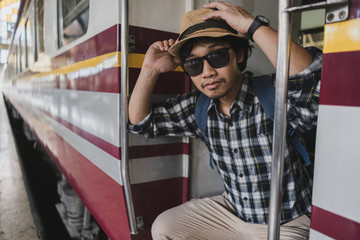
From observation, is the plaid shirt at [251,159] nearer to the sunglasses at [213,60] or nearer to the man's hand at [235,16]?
the sunglasses at [213,60]

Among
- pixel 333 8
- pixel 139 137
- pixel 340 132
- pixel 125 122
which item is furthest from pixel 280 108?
pixel 139 137

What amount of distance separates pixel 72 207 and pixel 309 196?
2202mm

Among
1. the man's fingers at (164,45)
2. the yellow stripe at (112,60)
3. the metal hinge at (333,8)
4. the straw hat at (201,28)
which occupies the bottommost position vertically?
the yellow stripe at (112,60)

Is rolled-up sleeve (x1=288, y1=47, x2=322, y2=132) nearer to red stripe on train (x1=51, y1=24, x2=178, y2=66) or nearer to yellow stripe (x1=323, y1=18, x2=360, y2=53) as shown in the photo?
yellow stripe (x1=323, y1=18, x2=360, y2=53)

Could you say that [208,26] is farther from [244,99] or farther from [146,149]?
[146,149]

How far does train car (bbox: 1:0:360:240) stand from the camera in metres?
0.75

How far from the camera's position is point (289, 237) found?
1.29 meters

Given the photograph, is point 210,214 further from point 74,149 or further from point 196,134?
point 74,149

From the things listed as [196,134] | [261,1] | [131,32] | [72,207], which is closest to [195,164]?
[196,134]

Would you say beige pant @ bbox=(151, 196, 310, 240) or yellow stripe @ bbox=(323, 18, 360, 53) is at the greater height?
yellow stripe @ bbox=(323, 18, 360, 53)

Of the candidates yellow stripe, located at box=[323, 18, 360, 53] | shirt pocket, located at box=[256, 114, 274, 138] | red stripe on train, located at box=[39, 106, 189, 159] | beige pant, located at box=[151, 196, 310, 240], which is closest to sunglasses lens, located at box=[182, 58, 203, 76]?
shirt pocket, located at box=[256, 114, 274, 138]

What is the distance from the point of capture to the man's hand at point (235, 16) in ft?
3.71

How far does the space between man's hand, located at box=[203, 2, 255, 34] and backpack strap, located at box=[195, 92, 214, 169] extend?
45cm

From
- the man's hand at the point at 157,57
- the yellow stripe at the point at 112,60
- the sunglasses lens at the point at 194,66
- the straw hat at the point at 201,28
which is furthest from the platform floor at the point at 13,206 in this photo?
the straw hat at the point at 201,28
